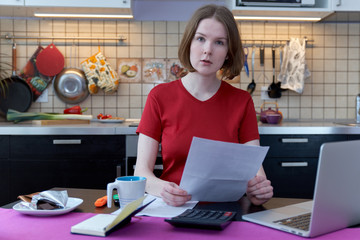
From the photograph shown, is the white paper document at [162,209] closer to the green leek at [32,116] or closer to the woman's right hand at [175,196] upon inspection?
the woman's right hand at [175,196]

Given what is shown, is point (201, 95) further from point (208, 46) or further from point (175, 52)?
point (175, 52)

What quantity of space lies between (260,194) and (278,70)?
196 cm

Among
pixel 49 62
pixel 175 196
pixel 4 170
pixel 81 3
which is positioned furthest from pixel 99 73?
pixel 175 196

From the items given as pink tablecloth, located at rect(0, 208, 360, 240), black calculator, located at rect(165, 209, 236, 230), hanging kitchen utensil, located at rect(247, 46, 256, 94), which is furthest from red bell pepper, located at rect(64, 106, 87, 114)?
black calculator, located at rect(165, 209, 236, 230)

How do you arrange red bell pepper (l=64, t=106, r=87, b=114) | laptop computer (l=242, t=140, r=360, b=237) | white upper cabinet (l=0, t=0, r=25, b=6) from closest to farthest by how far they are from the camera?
laptop computer (l=242, t=140, r=360, b=237) < white upper cabinet (l=0, t=0, r=25, b=6) < red bell pepper (l=64, t=106, r=87, b=114)

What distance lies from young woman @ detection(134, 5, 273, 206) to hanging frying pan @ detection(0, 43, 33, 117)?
1.59 metres

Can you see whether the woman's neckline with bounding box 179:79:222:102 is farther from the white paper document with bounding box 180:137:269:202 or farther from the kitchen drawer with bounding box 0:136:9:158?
the kitchen drawer with bounding box 0:136:9:158

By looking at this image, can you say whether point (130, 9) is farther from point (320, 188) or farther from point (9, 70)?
point (320, 188)

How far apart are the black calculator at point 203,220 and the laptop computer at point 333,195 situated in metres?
0.07

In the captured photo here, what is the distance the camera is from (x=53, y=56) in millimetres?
2807

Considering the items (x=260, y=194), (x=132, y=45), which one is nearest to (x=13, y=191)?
(x=132, y=45)

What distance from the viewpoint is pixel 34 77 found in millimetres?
2816

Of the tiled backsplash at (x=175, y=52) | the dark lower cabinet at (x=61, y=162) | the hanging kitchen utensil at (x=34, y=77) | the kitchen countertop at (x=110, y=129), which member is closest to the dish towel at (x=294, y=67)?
the tiled backsplash at (x=175, y=52)

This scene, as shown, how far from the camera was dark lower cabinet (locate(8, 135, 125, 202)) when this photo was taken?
91.7 inches
